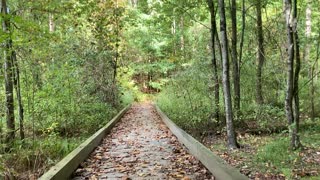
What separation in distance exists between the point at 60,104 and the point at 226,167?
601 cm

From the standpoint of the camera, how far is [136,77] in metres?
43.1

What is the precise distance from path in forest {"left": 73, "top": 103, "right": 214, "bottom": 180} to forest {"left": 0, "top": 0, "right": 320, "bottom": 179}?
2.43 feet

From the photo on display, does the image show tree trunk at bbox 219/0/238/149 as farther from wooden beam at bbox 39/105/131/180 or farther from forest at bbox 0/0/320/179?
wooden beam at bbox 39/105/131/180

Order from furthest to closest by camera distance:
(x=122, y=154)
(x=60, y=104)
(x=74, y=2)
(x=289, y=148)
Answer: (x=74, y=2)
(x=60, y=104)
(x=122, y=154)
(x=289, y=148)

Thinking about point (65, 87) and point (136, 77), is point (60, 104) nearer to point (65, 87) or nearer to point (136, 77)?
point (65, 87)

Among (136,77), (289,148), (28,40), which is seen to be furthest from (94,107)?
(136,77)

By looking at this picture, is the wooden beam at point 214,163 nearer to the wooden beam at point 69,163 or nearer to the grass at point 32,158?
the wooden beam at point 69,163

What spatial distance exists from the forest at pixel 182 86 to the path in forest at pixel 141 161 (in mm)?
739

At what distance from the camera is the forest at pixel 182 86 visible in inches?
253

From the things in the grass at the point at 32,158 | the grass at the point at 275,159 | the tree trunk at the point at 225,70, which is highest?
the tree trunk at the point at 225,70

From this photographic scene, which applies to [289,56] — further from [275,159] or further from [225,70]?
[275,159]

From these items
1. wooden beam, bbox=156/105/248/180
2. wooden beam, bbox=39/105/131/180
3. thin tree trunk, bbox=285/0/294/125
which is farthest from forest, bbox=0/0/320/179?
wooden beam, bbox=156/105/248/180

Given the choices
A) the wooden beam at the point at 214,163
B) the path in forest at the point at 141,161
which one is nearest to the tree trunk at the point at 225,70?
the wooden beam at the point at 214,163

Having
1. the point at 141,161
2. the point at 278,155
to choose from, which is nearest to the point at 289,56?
the point at 278,155
